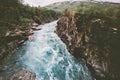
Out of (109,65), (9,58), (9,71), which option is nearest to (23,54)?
(9,58)

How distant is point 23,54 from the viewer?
110 feet

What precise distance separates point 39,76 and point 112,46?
43.7ft

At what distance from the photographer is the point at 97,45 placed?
121 feet

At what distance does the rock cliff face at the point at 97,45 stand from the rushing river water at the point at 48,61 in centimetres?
114

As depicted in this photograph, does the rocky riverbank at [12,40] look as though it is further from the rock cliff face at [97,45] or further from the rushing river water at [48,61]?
the rock cliff face at [97,45]

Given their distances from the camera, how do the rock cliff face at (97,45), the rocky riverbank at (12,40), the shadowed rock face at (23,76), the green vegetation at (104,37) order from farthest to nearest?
the green vegetation at (104,37), the rock cliff face at (97,45), the rocky riverbank at (12,40), the shadowed rock face at (23,76)

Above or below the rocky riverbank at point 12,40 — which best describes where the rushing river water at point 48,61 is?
below

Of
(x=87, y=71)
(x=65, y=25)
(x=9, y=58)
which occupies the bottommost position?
(x=87, y=71)

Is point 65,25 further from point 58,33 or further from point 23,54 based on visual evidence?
point 23,54

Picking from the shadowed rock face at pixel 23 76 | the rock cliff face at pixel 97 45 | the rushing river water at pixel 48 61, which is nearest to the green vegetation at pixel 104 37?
the rock cliff face at pixel 97 45

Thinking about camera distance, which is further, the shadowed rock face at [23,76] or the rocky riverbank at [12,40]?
the rocky riverbank at [12,40]

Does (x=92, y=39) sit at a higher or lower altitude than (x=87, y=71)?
higher

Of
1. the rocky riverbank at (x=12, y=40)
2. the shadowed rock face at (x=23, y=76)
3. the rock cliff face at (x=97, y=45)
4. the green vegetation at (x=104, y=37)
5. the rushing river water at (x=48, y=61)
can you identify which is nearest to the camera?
the shadowed rock face at (x=23, y=76)

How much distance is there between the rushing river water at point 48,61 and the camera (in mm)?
29766
